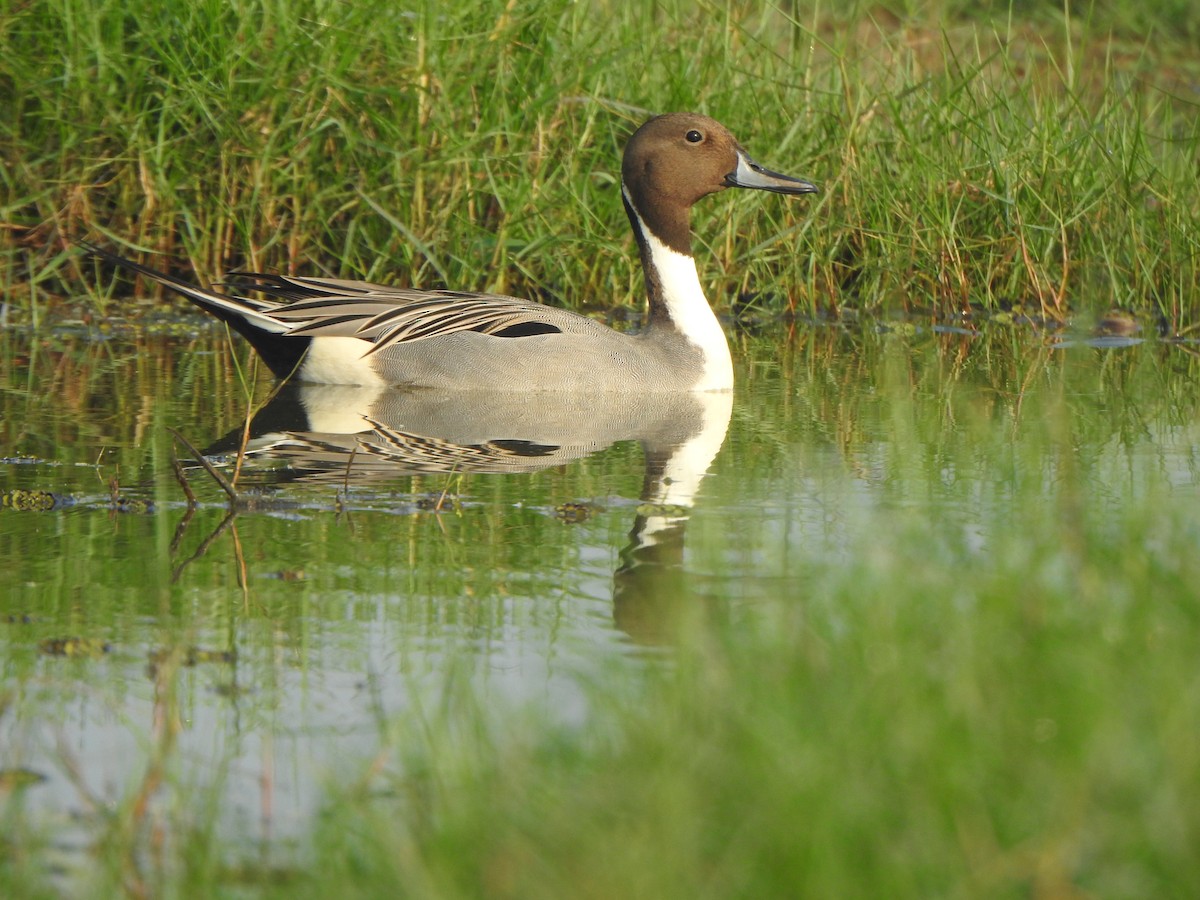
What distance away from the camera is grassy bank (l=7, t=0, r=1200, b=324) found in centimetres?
795

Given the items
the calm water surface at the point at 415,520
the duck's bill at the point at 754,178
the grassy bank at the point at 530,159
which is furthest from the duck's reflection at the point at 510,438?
the grassy bank at the point at 530,159

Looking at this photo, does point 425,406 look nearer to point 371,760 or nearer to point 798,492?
point 798,492

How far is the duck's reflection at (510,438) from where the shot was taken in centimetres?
464

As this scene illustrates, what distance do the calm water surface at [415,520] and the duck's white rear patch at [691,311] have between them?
16 centimetres

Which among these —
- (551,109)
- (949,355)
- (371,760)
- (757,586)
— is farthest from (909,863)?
(551,109)

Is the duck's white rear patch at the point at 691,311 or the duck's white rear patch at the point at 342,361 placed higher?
the duck's white rear patch at the point at 691,311

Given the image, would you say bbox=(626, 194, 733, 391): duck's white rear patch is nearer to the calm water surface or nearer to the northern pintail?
the northern pintail

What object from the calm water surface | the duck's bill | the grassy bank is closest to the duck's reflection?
the calm water surface

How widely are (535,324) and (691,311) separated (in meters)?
0.63

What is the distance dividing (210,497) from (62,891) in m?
2.40

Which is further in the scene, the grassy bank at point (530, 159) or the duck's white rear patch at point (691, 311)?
the grassy bank at point (530, 159)

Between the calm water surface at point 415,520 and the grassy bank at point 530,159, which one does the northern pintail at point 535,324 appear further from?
the grassy bank at point 530,159

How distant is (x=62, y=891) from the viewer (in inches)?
102

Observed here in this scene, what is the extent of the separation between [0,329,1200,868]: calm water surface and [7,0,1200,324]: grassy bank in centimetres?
82
